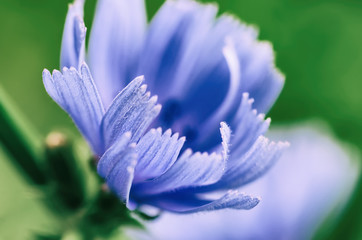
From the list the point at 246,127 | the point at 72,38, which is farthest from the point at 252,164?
the point at 72,38

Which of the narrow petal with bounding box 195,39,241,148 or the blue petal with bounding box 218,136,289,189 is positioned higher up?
the narrow petal with bounding box 195,39,241,148

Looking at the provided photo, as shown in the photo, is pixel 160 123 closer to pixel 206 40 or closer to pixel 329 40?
pixel 206 40

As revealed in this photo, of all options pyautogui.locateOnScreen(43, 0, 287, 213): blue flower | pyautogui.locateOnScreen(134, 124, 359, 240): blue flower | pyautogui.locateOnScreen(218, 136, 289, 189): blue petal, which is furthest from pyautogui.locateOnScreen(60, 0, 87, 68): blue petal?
pyautogui.locateOnScreen(134, 124, 359, 240): blue flower

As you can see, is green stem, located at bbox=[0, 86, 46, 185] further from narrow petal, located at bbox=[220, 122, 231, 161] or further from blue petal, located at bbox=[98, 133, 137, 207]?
narrow petal, located at bbox=[220, 122, 231, 161]

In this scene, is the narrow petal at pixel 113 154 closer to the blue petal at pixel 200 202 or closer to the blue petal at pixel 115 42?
the blue petal at pixel 200 202

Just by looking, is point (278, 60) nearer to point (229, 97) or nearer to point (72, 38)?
point (229, 97)

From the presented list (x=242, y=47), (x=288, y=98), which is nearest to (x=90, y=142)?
(x=242, y=47)
